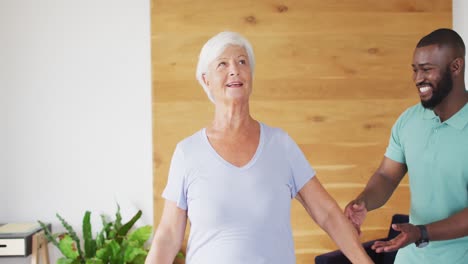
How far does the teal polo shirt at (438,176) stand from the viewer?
1.82m

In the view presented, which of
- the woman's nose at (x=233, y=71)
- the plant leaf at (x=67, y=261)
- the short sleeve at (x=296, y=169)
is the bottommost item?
the plant leaf at (x=67, y=261)

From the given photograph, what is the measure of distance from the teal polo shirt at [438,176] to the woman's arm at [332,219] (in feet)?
1.06

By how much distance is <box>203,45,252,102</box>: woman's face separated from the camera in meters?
1.62

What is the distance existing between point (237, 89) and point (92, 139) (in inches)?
90.5

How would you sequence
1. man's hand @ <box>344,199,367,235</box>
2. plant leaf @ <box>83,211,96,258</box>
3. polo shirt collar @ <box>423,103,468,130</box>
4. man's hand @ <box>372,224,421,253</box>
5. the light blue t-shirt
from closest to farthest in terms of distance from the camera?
1. the light blue t-shirt
2. man's hand @ <box>372,224,421,253</box>
3. polo shirt collar @ <box>423,103,468,130</box>
4. man's hand @ <box>344,199,367,235</box>
5. plant leaf @ <box>83,211,96,258</box>

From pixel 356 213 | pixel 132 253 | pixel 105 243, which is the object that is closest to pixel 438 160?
pixel 356 213

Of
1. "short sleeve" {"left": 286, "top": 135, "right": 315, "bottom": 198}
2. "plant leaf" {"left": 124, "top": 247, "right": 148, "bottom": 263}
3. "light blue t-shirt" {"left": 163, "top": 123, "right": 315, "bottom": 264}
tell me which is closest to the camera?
"light blue t-shirt" {"left": 163, "top": 123, "right": 315, "bottom": 264}

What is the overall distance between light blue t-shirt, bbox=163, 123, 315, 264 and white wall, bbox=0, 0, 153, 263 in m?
2.15

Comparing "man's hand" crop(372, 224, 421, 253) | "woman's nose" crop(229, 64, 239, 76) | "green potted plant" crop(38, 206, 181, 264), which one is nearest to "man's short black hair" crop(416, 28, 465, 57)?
"man's hand" crop(372, 224, 421, 253)

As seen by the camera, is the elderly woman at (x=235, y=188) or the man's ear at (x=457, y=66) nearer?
the elderly woman at (x=235, y=188)

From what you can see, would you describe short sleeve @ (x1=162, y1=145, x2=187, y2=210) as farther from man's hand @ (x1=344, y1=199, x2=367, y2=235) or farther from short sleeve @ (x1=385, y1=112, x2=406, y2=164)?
short sleeve @ (x1=385, y1=112, x2=406, y2=164)

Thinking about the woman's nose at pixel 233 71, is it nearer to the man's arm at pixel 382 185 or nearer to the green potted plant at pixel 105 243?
the man's arm at pixel 382 185

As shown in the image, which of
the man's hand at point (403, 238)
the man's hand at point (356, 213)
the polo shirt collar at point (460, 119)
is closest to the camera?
the man's hand at point (403, 238)

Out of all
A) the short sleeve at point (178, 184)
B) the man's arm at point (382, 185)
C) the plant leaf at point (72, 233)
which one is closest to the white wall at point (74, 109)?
the plant leaf at point (72, 233)
